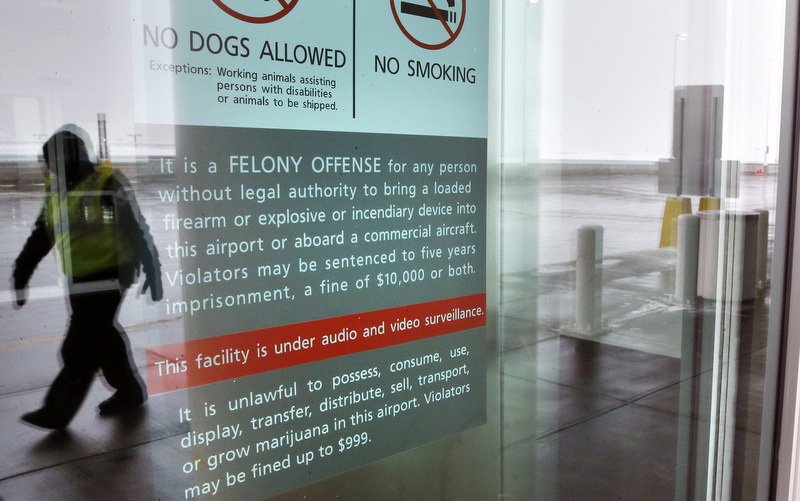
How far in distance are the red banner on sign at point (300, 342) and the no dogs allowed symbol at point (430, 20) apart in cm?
87

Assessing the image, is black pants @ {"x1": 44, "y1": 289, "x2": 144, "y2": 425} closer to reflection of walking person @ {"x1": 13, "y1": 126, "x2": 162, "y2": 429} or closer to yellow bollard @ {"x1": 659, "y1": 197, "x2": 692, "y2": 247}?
reflection of walking person @ {"x1": 13, "y1": 126, "x2": 162, "y2": 429}

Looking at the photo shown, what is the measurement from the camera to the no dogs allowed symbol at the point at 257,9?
67.4 inches

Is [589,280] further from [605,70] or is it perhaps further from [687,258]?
[605,70]

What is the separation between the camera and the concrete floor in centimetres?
294

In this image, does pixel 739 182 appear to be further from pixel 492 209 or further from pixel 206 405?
pixel 206 405

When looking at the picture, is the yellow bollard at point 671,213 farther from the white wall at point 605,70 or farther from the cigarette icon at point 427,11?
the cigarette icon at point 427,11

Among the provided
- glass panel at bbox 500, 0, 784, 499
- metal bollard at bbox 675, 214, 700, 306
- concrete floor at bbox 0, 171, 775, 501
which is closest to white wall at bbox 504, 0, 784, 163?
glass panel at bbox 500, 0, 784, 499

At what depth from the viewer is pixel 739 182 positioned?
257 centimetres

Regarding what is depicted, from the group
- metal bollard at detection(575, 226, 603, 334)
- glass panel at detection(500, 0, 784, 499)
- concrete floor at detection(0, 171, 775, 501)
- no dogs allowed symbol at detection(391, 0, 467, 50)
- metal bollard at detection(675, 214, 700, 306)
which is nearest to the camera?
no dogs allowed symbol at detection(391, 0, 467, 50)

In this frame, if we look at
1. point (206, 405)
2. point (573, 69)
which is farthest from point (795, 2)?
point (206, 405)

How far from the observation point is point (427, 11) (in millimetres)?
2188

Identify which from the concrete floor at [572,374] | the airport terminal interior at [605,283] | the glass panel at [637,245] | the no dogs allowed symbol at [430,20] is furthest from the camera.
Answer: the concrete floor at [572,374]

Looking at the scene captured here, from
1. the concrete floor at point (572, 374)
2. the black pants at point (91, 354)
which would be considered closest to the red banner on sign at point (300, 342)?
the black pants at point (91, 354)

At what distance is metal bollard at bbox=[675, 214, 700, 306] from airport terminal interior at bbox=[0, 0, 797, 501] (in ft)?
0.04
